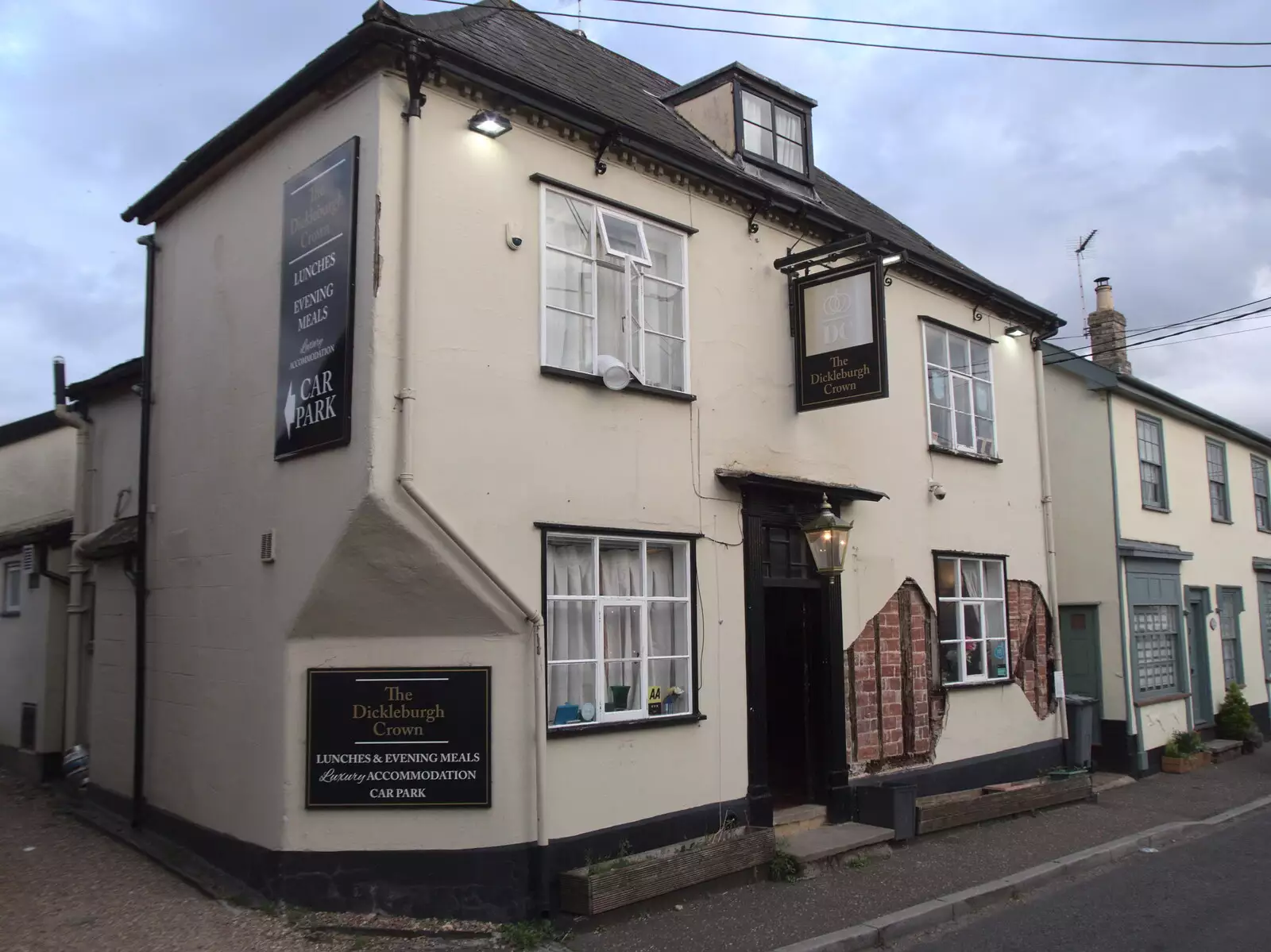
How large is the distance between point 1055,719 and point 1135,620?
2837 millimetres

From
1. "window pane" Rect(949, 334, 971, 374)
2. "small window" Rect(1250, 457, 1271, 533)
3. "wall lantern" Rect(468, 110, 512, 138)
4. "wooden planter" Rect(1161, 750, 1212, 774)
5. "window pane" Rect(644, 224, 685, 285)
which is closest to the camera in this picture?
"wall lantern" Rect(468, 110, 512, 138)

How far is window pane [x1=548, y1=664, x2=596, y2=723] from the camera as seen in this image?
26.3 ft

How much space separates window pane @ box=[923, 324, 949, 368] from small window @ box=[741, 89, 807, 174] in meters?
2.53

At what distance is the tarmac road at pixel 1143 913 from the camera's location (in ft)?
24.2

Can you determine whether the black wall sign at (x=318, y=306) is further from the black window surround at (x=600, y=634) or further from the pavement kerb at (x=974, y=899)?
the pavement kerb at (x=974, y=899)

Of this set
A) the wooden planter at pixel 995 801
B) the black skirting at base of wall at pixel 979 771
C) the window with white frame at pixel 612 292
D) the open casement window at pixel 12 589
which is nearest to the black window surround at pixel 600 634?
the window with white frame at pixel 612 292

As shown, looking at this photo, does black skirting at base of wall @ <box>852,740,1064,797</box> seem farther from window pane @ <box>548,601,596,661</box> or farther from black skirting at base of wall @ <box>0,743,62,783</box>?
black skirting at base of wall @ <box>0,743,62,783</box>

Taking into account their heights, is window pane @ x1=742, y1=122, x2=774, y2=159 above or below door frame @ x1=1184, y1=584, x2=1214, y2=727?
above

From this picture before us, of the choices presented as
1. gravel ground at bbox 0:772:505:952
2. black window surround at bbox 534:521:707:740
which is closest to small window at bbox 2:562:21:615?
gravel ground at bbox 0:772:505:952

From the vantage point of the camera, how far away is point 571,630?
8305mm

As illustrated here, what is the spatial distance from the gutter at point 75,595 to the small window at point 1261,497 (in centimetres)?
2040

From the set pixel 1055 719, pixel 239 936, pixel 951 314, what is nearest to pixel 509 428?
pixel 239 936

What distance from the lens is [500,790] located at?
7.51 meters

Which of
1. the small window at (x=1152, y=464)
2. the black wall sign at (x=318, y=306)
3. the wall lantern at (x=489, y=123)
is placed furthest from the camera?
the small window at (x=1152, y=464)
